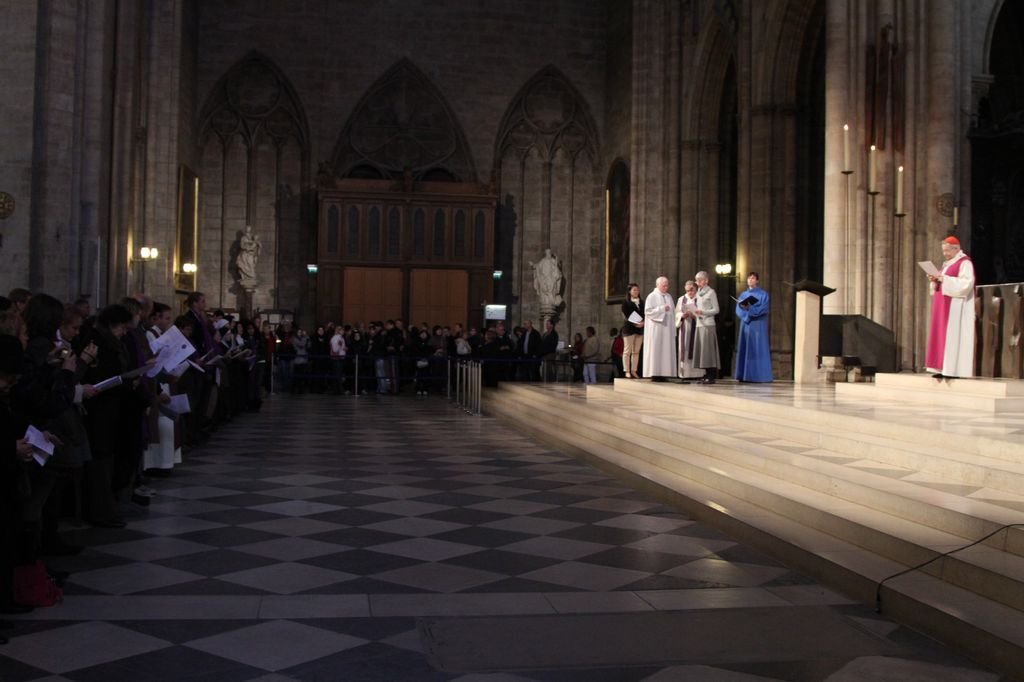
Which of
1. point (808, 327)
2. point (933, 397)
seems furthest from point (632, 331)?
point (933, 397)

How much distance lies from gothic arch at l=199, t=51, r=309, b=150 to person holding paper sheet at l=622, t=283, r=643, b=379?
51.1 feet

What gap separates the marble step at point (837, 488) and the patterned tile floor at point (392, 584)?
54cm

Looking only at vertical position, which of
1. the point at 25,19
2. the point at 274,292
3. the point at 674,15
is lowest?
the point at 274,292

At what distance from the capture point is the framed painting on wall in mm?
27141

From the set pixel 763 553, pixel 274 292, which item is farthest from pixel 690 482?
pixel 274 292

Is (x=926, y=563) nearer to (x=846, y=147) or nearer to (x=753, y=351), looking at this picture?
(x=753, y=351)

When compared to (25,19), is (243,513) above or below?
below

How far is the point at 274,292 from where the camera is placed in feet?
92.4

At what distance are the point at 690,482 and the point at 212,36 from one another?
24298 mm

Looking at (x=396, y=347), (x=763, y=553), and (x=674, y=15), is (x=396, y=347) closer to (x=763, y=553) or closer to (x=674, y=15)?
(x=674, y=15)

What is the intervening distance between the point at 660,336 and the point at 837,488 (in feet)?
26.4

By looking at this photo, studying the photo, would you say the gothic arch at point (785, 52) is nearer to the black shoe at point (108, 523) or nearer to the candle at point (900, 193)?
the candle at point (900, 193)

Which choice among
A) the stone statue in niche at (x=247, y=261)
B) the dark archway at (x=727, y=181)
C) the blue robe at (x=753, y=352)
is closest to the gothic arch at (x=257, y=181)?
the stone statue in niche at (x=247, y=261)

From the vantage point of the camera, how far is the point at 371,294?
91.4 feet
